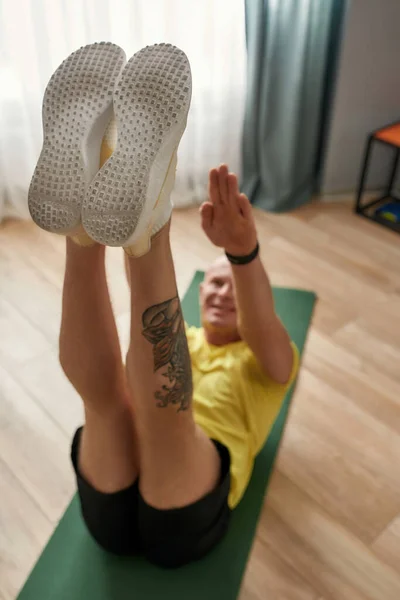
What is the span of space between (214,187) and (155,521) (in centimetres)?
67

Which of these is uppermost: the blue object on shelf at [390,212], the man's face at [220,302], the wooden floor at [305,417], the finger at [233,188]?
the finger at [233,188]

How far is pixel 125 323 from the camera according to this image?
2.01 metres

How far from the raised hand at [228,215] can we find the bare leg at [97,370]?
Answer: 30cm

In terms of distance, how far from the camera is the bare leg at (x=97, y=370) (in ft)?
3.38

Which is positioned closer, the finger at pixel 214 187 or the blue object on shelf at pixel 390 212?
the finger at pixel 214 187

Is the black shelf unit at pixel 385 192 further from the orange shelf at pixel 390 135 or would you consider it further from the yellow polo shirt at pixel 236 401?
the yellow polo shirt at pixel 236 401

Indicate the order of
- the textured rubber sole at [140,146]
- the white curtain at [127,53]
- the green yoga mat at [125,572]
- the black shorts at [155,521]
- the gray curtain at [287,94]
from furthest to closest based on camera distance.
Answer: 1. the gray curtain at [287,94]
2. the white curtain at [127,53]
3. the green yoga mat at [125,572]
4. the black shorts at [155,521]
5. the textured rubber sole at [140,146]

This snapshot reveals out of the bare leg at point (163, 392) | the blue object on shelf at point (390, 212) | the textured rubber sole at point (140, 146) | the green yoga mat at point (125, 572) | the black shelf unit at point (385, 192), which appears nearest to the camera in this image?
the textured rubber sole at point (140, 146)

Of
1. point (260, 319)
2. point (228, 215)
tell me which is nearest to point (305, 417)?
point (260, 319)

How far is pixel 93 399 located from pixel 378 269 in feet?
4.91

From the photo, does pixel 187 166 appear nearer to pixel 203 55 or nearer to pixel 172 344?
pixel 203 55

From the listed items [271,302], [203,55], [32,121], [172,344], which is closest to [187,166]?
[203,55]

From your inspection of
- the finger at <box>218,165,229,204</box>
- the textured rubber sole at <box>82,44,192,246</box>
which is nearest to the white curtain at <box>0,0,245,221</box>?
the finger at <box>218,165,229,204</box>

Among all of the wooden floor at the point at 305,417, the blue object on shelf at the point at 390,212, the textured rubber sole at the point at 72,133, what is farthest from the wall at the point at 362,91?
the textured rubber sole at the point at 72,133
